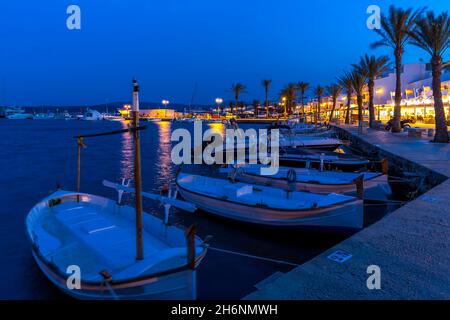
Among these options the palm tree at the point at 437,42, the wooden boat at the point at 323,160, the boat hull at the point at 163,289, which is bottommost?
the boat hull at the point at 163,289

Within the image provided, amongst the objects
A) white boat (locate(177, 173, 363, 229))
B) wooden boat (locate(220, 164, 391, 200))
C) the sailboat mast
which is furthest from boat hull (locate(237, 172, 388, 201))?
the sailboat mast

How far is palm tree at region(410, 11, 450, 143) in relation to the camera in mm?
24312

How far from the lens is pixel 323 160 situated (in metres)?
19.3

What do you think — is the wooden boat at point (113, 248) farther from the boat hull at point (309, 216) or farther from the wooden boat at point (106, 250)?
the boat hull at point (309, 216)

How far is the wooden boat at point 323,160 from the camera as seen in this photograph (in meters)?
19.3

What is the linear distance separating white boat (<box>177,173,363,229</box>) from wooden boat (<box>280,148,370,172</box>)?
21.4 feet

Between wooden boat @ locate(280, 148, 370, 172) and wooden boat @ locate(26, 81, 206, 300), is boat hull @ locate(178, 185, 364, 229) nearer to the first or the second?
wooden boat @ locate(26, 81, 206, 300)

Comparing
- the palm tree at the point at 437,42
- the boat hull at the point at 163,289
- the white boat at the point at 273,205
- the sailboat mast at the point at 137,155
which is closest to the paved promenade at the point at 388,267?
the boat hull at the point at 163,289

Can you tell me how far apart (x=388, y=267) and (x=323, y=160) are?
14.1 meters

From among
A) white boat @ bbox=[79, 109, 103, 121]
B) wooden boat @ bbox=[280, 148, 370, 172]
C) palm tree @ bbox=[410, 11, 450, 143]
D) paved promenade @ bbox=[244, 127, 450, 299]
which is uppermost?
white boat @ bbox=[79, 109, 103, 121]

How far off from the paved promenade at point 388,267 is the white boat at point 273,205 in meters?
1.70

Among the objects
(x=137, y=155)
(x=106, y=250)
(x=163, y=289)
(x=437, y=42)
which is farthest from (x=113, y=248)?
(x=437, y=42)

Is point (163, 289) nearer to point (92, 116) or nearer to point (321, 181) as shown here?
point (321, 181)

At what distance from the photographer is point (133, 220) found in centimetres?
923
